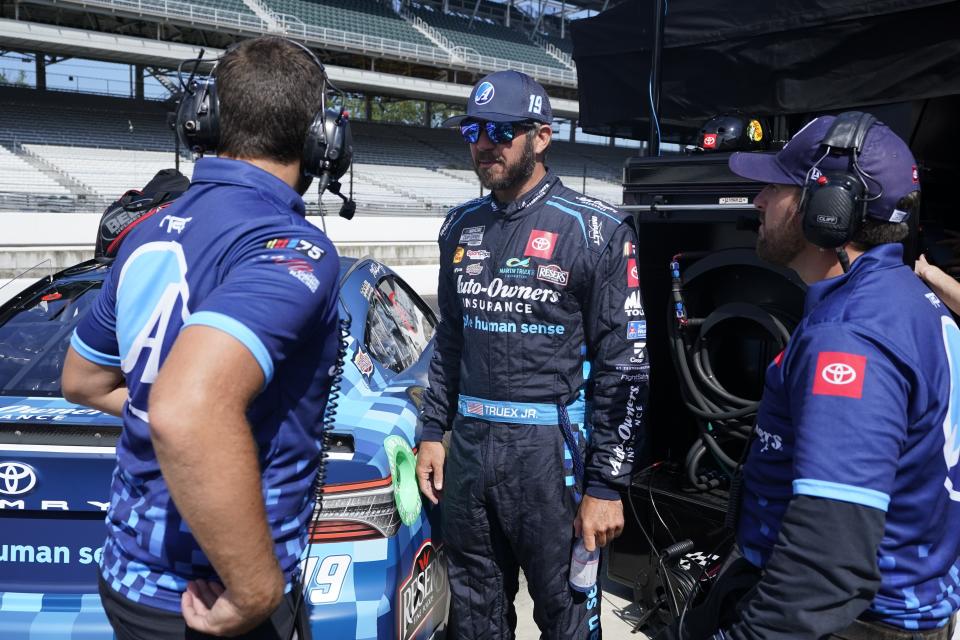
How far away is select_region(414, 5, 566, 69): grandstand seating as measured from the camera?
3148cm

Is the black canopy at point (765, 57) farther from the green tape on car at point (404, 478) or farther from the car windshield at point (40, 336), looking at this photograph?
the car windshield at point (40, 336)

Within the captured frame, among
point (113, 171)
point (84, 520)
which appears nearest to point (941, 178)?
point (84, 520)

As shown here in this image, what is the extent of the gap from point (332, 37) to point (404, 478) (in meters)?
26.4

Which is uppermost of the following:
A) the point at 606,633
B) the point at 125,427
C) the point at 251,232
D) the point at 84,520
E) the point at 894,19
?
the point at 894,19

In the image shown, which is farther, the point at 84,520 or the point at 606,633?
the point at 606,633

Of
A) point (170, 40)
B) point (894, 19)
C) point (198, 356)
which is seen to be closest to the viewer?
point (198, 356)

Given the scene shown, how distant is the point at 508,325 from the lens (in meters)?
2.32

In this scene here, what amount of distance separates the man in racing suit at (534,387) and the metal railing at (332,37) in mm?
20431

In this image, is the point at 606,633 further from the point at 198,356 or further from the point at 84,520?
the point at 198,356

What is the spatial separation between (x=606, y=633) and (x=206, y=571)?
2205mm

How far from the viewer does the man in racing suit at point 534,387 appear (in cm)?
227

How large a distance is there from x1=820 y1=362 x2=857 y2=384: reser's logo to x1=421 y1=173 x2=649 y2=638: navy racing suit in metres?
1.01

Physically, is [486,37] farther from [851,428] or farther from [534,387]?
[851,428]

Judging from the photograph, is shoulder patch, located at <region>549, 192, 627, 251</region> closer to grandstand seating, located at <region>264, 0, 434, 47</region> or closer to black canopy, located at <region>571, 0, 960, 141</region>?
black canopy, located at <region>571, 0, 960, 141</region>
